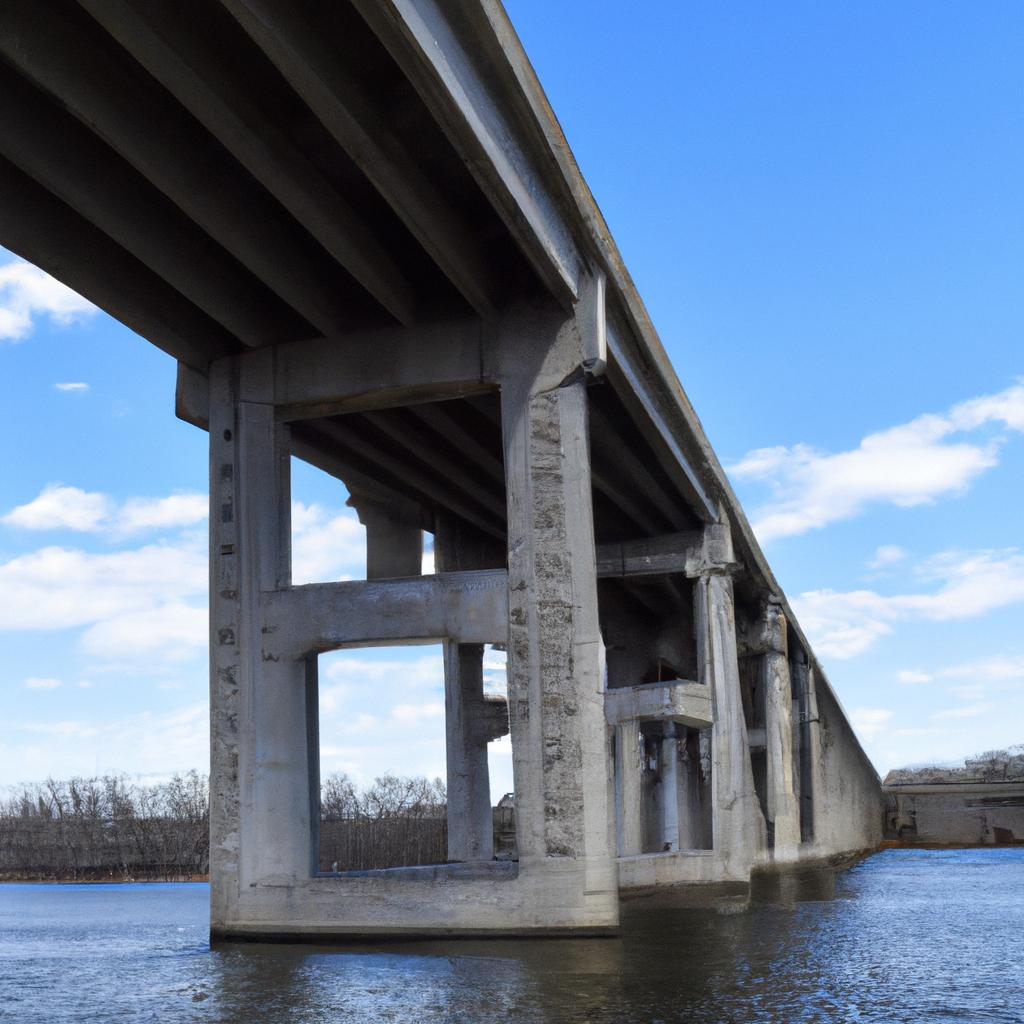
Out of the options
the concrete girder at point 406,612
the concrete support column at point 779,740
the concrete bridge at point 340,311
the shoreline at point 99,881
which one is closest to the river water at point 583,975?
the concrete bridge at point 340,311

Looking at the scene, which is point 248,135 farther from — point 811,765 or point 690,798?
point 811,765

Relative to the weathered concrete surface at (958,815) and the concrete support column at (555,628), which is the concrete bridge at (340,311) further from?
the weathered concrete surface at (958,815)

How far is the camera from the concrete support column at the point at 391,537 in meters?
21.3

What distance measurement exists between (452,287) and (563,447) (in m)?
2.07

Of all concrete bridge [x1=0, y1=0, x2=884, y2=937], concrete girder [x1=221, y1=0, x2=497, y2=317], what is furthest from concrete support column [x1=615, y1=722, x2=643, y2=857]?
concrete girder [x1=221, y1=0, x2=497, y2=317]

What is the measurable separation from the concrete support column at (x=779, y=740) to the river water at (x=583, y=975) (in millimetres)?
14754

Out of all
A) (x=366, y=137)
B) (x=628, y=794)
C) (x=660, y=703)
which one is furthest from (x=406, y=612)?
(x=628, y=794)

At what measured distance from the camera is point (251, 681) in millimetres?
12969

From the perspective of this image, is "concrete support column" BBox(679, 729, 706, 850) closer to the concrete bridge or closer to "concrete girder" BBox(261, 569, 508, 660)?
the concrete bridge

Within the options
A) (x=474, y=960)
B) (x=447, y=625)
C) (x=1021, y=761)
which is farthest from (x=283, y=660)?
(x=1021, y=761)

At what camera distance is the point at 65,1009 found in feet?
25.7

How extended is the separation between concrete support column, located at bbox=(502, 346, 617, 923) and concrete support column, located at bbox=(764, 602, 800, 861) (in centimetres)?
1941

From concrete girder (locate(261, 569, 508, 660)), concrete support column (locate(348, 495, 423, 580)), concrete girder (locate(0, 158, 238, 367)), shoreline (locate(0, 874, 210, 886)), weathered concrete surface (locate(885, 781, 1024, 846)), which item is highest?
concrete girder (locate(0, 158, 238, 367))

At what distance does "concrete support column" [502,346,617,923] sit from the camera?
11875 millimetres
